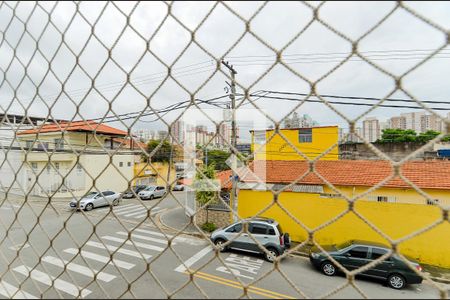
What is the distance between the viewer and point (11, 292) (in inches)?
27.3

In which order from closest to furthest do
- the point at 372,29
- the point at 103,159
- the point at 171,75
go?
the point at 372,29, the point at 171,75, the point at 103,159

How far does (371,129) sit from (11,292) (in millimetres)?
1031

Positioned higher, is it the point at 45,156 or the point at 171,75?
the point at 171,75

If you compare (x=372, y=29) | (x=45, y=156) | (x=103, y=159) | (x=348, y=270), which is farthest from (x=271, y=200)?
(x=45, y=156)

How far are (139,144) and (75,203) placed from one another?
0.23 metres

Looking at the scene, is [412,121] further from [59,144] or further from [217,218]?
[217,218]

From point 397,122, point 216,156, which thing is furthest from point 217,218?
point 397,122

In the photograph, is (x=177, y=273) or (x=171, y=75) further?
(x=177, y=273)

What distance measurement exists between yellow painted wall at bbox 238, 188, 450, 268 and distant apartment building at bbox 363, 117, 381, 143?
0.10 metres

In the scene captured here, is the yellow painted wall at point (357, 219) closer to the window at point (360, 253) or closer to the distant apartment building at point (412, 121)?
the window at point (360, 253)

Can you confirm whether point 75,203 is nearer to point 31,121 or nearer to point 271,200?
point 31,121

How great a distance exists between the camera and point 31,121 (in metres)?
0.62

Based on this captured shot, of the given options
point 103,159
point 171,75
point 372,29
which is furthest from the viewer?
point 103,159

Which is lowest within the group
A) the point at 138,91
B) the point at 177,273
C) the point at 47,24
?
the point at 177,273
